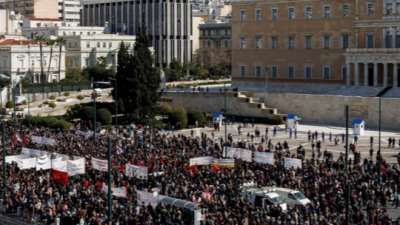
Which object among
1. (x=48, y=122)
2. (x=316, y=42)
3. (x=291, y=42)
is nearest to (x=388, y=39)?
(x=316, y=42)

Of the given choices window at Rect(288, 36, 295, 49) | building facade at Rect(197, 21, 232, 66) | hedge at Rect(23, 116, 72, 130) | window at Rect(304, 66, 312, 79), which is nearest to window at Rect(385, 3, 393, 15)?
window at Rect(304, 66, 312, 79)

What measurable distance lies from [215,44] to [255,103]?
6978 centimetres

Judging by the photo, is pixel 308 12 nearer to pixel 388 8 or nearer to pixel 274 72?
pixel 274 72

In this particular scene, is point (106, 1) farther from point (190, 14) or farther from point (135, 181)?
point (135, 181)

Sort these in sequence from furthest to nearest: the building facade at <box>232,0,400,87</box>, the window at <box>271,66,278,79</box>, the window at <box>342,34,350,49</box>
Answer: the window at <box>271,66,278,79</box>
the window at <box>342,34,350,49</box>
the building facade at <box>232,0,400,87</box>

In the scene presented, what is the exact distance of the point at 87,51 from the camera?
11369 cm

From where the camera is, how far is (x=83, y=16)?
6206 inches

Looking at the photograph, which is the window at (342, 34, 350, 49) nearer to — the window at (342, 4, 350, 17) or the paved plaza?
the window at (342, 4, 350, 17)

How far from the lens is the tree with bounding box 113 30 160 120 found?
64375mm

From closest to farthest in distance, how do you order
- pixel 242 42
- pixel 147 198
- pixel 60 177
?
pixel 147 198 < pixel 60 177 < pixel 242 42

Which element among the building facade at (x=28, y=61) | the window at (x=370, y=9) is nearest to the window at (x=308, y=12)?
the window at (x=370, y=9)

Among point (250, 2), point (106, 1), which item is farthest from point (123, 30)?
point (250, 2)

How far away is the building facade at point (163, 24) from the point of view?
140 metres

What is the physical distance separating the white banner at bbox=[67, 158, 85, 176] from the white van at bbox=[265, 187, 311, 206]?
29.9 ft
